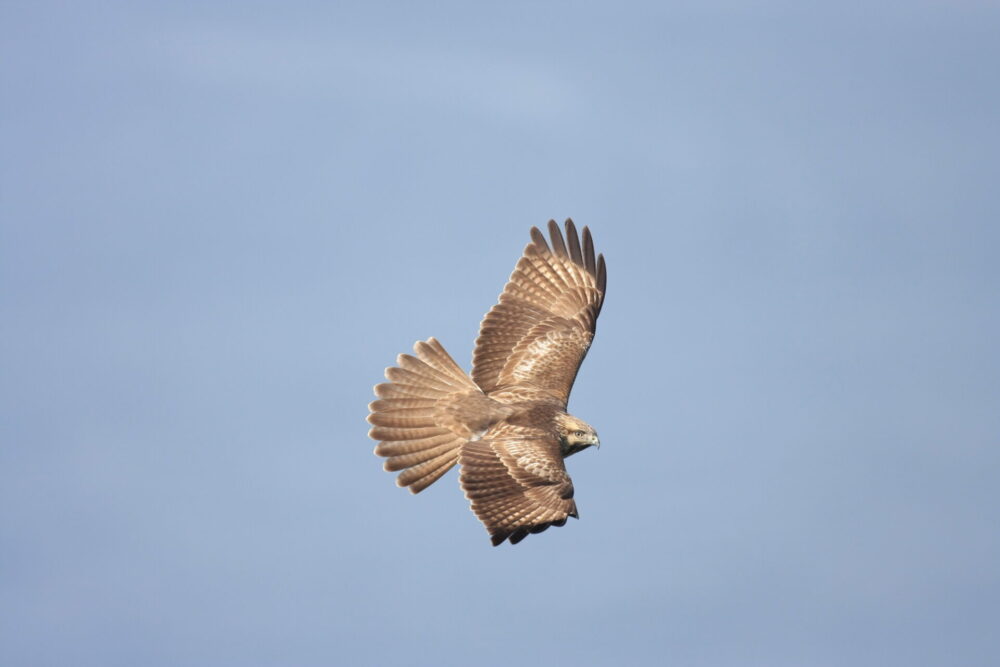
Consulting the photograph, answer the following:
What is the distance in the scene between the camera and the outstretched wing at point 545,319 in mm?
23656

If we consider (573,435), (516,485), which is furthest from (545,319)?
(516,485)

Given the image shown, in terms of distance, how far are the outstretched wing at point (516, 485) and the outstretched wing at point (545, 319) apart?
2.09m

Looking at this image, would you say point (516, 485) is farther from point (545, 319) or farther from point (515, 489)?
point (545, 319)

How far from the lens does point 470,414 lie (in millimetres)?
22250

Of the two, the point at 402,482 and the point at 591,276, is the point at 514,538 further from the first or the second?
the point at 591,276

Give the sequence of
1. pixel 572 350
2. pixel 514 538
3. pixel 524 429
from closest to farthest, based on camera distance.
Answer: pixel 514 538, pixel 524 429, pixel 572 350

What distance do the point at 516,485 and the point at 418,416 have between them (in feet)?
6.98

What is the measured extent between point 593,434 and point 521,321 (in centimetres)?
255

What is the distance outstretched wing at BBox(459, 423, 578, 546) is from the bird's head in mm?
431

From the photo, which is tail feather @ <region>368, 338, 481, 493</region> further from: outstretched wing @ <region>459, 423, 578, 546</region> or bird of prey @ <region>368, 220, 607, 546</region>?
outstretched wing @ <region>459, 423, 578, 546</region>

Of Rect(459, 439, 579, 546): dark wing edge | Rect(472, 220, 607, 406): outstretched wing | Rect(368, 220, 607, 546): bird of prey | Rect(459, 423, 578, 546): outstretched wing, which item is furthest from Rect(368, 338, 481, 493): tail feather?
Rect(472, 220, 607, 406): outstretched wing

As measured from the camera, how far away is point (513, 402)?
74.9ft

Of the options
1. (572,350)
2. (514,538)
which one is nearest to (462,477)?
(514,538)

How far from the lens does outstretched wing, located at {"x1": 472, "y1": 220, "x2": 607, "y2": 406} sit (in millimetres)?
23656
